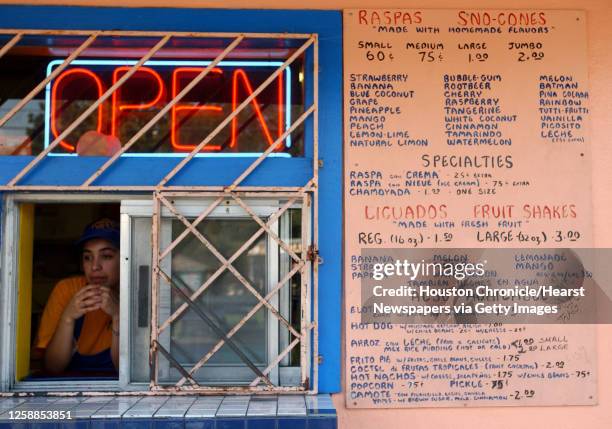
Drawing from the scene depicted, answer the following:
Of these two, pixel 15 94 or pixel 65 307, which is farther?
pixel 65 307

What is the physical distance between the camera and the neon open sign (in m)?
4.52

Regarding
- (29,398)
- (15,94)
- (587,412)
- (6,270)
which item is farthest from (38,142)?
(587,412)

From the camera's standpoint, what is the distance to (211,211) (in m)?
4.40

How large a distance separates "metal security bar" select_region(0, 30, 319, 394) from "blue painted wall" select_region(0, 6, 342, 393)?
0.16 ft

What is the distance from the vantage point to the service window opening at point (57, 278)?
4652 millimetres

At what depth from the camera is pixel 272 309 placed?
432cm

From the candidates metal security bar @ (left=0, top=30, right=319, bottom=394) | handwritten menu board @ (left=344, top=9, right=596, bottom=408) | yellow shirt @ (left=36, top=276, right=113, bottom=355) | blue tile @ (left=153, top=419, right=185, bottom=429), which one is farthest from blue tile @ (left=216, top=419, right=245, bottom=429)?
yellow shirt @ (left=36, top=276, right=113, bottom=355)

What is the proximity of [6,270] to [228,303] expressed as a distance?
1506 millimetres

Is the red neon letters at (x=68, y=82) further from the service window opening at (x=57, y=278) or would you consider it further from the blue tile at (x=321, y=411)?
the blue tile at (x=321, y=411)

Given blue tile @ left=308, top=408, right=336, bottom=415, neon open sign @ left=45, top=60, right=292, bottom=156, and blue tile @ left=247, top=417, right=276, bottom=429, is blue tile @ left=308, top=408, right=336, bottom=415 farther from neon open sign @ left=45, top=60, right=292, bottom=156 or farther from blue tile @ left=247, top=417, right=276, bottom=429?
neon open sign @ left=45, top=60, right=292, bottom=156

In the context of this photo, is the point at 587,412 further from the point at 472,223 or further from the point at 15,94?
the point at 15,94

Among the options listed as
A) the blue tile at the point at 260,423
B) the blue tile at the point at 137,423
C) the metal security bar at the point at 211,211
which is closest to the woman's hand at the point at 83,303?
the metal security bar at the point at 211,211

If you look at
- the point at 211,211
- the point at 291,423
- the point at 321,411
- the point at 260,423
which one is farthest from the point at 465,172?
the point at 260,423

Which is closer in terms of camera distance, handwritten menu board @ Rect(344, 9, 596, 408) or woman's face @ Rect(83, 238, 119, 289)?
handwritten menu board @ Rect(344, 9, 596, 408)
